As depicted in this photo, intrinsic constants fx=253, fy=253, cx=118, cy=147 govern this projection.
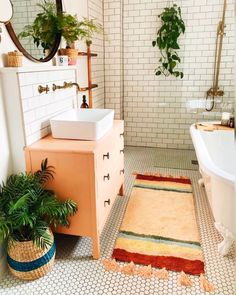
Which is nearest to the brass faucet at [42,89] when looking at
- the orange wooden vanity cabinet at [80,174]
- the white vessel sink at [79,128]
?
the white vessel sink at [79,128]

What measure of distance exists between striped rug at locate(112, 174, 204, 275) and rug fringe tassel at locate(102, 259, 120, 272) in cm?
5

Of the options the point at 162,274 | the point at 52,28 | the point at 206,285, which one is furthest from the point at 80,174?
the point at 52,28

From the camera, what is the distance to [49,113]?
2.06 meters

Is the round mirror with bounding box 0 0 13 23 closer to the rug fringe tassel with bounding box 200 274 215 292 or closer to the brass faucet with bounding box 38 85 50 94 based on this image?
the brass faucet with bounding box 38 85 50 94

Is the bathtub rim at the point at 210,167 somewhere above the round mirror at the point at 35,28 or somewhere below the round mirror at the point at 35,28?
below

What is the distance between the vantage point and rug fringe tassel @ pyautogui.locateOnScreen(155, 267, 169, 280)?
5.59 feet

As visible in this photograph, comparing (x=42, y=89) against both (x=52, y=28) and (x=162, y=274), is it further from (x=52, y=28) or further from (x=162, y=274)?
(x=162, y=274)

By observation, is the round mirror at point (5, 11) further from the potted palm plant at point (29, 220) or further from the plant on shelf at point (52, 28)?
the potted palm plant at point (29, 220)

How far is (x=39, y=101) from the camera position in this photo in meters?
1.90

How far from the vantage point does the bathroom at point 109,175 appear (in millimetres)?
1666

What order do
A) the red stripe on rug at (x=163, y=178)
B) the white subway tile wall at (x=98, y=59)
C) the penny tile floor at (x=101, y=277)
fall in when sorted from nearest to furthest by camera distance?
the penny tile floor at (x=101, y=277), the red stripe on rug at (x=163, y=178), the white subway tile wall at (x=98, y=59)

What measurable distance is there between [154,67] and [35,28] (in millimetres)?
2147

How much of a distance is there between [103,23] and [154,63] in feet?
3.09

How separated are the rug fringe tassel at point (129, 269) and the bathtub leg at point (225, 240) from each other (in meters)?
0.68
